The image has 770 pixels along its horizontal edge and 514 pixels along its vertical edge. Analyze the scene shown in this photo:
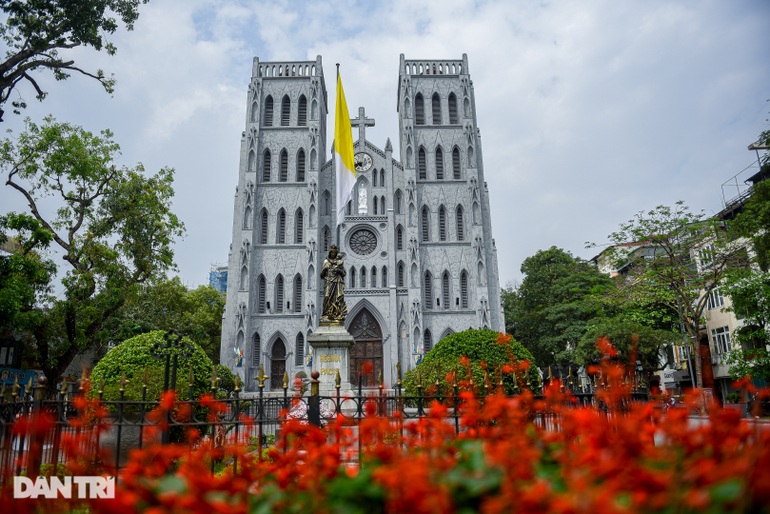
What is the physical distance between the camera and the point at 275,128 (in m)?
39.9

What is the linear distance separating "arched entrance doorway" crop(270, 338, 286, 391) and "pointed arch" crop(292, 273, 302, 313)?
2.50m

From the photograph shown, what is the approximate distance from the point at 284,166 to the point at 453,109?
13.7m

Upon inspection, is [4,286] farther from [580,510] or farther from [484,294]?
[484,294]

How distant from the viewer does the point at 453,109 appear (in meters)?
41.6

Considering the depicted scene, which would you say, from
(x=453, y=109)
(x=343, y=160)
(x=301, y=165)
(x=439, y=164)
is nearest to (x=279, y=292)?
(x=301, y=165)

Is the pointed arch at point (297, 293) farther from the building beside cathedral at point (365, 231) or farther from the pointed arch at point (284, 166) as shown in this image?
the pointed arch at point (284, 166)

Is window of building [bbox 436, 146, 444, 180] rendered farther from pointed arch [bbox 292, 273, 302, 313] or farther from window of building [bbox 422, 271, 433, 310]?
pointed arch [bbox 292, 273, 302, 313]

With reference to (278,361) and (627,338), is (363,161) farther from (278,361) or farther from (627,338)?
(627,338)

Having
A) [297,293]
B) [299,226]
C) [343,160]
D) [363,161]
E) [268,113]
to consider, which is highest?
[268,113]

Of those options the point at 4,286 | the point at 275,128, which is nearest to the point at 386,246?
the point at 275,128

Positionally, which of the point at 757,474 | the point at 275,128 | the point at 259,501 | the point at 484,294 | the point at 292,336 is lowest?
the point at 259,501

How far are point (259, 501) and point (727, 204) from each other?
A: 99.8ft

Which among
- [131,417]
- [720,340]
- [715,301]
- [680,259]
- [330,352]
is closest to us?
[131,417]

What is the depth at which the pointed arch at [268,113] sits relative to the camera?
133ft
